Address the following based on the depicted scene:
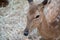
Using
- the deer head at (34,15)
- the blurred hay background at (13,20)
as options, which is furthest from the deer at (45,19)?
the blurred hay background at (13,20)

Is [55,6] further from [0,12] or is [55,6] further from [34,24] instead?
[0,12]

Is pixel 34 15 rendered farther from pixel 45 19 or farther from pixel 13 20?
pixel 13 20

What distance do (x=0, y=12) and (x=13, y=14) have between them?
271 millimetres

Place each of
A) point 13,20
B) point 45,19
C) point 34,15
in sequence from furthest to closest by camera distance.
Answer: point 13,20, point 45,19, point 34,15

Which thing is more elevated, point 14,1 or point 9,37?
point 14,1

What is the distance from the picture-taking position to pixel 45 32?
8.44ft

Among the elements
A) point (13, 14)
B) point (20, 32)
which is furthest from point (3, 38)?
point (13, 14)

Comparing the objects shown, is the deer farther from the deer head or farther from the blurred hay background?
the blurred hay background

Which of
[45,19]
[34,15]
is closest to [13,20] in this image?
[45,19]

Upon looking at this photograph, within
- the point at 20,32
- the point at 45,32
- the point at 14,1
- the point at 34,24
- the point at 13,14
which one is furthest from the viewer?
the point at 14,1

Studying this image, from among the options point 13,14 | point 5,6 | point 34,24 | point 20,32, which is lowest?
point 34,24

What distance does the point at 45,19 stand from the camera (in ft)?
7.98

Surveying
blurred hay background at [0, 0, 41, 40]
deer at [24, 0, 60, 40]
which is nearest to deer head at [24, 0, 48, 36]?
deer at [24, 0, 60, 40]

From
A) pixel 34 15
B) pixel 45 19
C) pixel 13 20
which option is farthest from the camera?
pixel 13 20
